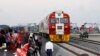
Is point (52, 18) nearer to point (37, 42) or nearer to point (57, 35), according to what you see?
point (57, 35)

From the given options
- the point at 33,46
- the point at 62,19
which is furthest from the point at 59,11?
the point at 33,46

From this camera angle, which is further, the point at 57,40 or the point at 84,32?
the point at 84,32

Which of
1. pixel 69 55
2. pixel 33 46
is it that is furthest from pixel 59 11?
pixel 33 46

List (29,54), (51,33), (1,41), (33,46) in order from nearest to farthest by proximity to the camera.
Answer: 1. (29,54)
2. (33,46)
3. (1,41)
4. (51,33)

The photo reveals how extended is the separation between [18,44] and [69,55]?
1182 centimetres

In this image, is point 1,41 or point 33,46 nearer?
point 33,46

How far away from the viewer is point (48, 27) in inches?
1866

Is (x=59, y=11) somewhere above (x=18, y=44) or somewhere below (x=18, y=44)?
above

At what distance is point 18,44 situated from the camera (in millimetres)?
39250

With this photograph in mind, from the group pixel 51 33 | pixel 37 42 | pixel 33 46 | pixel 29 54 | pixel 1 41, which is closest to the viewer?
pixel 29 54

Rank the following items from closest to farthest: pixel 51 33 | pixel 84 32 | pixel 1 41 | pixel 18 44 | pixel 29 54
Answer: pixel 29 54 < pixel 1 41 < pixel 18 44 < pixel 51 33 < pixel 84 32

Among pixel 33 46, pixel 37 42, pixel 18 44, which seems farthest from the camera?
pixel 18 44

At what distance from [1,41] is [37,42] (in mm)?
6048

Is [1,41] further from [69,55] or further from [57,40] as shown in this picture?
[57,40]
